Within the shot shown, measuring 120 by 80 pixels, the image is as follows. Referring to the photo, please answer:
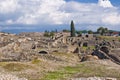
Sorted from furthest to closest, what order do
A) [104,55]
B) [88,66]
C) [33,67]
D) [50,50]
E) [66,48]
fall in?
[66,48] < [50,50] < [104,55] < [88,66] < [33,67]

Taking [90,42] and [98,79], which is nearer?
[98,79]

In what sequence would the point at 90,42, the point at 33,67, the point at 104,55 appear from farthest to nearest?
1. the point at 90,42
2. the point at 104,55
3. the point at 33,67

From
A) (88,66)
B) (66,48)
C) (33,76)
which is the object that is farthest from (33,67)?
(66,48)

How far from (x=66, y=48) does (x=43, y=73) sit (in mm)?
51183

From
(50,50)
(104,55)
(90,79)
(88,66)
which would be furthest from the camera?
(50,50)

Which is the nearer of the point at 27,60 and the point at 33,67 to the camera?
the point at 33,67

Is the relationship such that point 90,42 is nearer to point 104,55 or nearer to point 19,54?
point 104,55

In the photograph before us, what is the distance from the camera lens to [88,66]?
181 ft

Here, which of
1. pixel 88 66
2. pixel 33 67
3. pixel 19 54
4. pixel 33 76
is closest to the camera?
pixel 33 76

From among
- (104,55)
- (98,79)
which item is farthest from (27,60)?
(104,55)

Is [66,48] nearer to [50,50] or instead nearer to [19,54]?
[50,50]

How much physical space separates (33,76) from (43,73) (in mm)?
3434

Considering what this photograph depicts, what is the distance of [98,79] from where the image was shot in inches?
1533

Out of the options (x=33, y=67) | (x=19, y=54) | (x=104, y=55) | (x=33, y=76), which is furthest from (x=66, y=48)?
(x=33, y=76)
